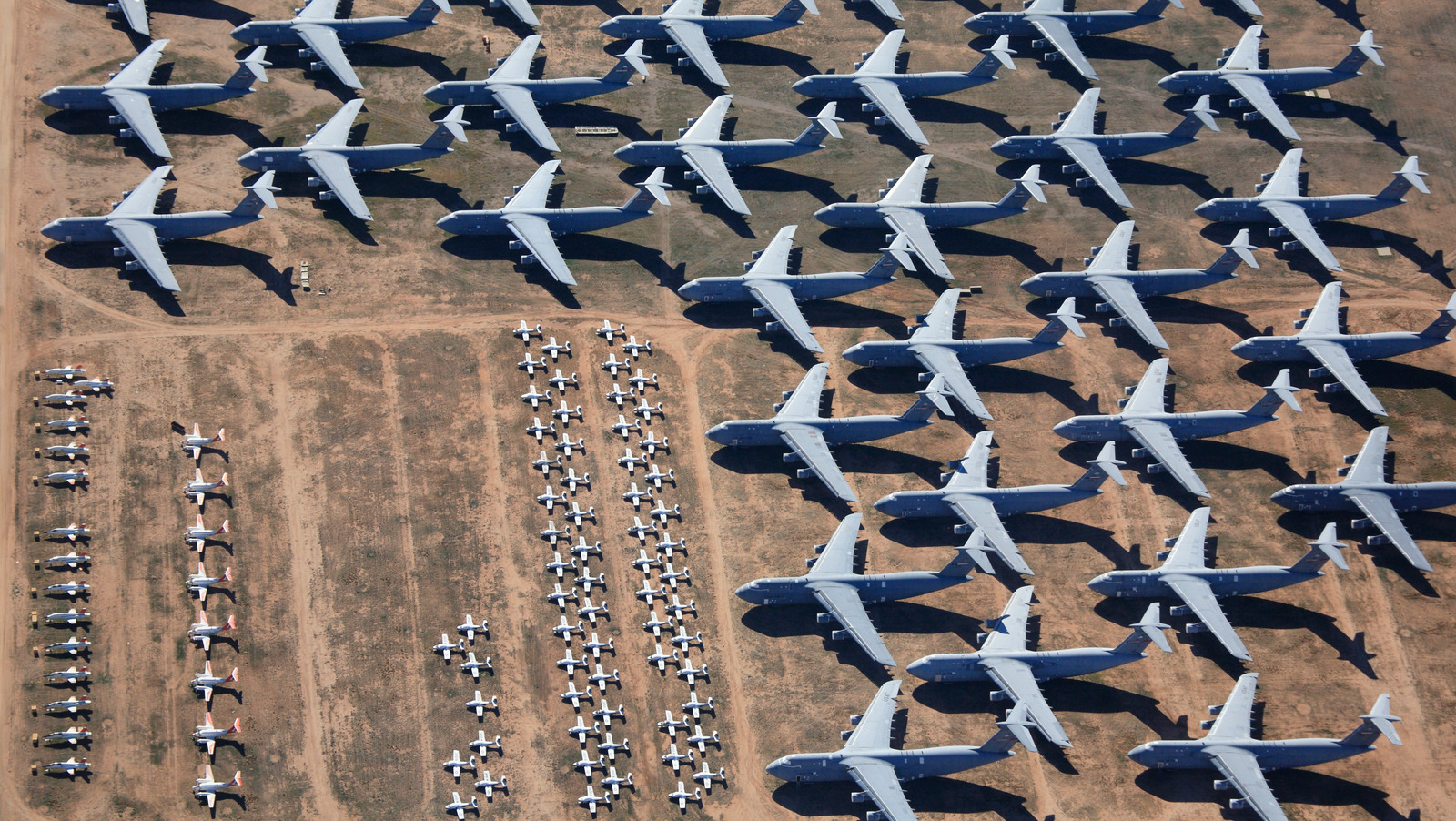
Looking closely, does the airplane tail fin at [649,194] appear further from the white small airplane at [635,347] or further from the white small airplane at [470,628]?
the white small airplane at [470,628]

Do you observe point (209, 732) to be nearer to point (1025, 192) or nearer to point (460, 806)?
point (460, 806)

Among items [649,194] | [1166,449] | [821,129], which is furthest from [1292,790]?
[649,194]

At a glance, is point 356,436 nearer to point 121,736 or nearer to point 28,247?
point 121,736

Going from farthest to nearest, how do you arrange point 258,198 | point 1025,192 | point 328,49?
1. point 328,49
2. point 1025,192
3. point 258,198

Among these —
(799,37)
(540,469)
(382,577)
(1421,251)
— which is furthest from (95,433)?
(1421,251)

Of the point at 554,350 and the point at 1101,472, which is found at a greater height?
the point at 554,350

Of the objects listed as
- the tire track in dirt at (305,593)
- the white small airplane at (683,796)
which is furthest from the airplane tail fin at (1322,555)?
the tire track in dirt at (305,593)

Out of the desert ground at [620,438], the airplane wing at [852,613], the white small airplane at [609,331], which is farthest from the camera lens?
the white small airplane at [609,331]
